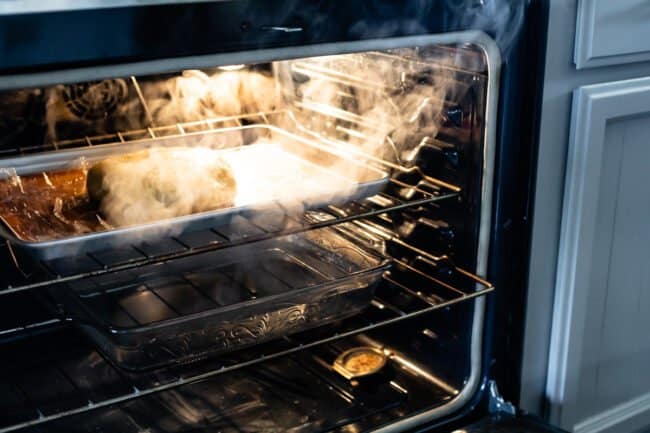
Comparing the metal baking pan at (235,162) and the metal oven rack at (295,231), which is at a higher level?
the metal baking pan at (235,162)

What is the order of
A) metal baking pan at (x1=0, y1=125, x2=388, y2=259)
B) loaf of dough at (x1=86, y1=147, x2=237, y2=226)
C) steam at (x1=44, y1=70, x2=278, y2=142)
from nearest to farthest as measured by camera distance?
metal baking pan at (x1=0, y1=125, x2=388, y2=259) < loaf of dough at (x1=86, y1=147, x2=237, y2=226) < steam at (x1=44, y1=70, x2=278, y2=142)

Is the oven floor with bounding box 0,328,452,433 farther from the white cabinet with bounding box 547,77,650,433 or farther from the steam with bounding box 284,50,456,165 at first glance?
the steam with bounding box 284,50,456,165

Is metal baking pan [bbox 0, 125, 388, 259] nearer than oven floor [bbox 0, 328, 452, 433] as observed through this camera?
Yes

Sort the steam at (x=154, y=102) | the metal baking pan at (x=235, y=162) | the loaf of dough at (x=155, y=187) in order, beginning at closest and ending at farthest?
1. the metal baking pan at (x=235, y=162)
2. the loaf of dough at (x=155, y=187)
3. the steam at (x=154, y=102)

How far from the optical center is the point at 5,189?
3.82ft

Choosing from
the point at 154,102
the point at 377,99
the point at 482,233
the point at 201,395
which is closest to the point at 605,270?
the point at 482,233

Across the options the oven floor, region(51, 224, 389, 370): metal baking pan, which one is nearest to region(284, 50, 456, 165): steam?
region(51, 224, 389, 370): metal baking pan

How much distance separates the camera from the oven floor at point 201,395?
1.18 meters

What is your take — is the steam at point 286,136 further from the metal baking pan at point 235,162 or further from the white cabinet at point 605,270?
the white cabinet at point 605,270

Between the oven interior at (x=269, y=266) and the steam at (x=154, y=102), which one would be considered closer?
the oven interior at (x=269, y=266)

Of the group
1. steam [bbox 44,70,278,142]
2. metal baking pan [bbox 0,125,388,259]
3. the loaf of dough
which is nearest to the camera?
metal baking pan [bbox 0,125,388,259]

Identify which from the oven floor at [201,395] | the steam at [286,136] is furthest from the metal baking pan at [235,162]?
the oven floor at [201,395]

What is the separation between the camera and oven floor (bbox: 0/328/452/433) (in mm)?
1177

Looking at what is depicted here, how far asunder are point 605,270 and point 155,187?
2.29 ft
